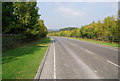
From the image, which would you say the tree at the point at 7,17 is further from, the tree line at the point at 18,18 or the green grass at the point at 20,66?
the green grass at the point at 20,66

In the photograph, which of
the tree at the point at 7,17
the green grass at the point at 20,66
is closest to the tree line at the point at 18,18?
the tree at the point at 7,17

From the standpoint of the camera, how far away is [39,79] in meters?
5.27

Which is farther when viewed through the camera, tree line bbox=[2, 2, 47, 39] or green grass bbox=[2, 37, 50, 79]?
tree line bbox=[2, 2, 47, 39]

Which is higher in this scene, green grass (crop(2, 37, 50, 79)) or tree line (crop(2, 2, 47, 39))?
tree line (crop(2, 2, 47, 39))

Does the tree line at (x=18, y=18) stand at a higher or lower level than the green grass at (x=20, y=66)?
higher

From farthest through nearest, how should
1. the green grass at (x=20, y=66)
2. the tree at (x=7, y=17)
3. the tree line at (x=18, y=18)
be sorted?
the tree line at (x=18, y=18)
the tree at (x=7, y=17)
the green grass at (x=20, y=66)

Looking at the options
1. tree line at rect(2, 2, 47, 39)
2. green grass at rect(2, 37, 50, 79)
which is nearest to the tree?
tree line at rect(2, 2, 47, 39)

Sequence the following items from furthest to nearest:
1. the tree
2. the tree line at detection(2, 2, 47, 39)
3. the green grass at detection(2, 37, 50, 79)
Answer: the tree line at detection(2, 2, 47, 39), the tree, the green grass at detection(2, 37, 50, 79)

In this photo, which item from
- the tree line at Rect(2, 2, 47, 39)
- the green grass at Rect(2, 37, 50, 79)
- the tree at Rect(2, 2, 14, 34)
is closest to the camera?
the green grass at Rect(2, 37, 50, 79)

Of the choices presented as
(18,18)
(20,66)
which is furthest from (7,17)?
(20,66)

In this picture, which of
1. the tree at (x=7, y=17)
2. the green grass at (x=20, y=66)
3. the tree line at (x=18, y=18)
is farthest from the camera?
the tree line at (x=18, y=18)

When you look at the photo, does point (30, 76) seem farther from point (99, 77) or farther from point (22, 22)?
point (22, 22)

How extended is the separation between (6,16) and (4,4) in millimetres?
2093

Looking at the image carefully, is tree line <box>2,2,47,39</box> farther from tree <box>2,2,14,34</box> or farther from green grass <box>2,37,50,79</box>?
green grass <box>2,37,50,79</box>
